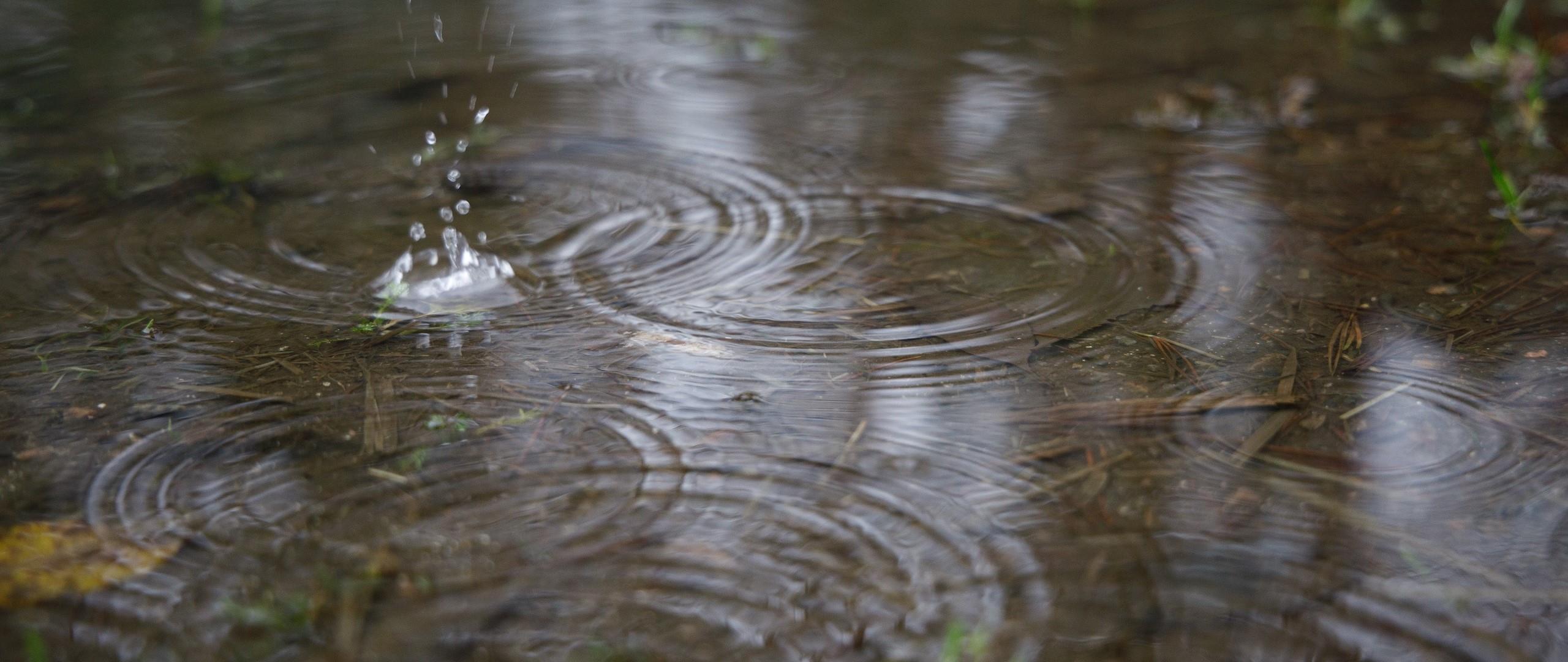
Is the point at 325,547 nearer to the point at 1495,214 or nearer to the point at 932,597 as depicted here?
the point at 932,597

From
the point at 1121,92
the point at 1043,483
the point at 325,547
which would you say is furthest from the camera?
the point at 1121,92

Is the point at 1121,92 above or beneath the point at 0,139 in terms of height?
above

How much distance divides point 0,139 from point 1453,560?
4016 millimetres

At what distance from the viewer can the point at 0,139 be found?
3439 millimetres

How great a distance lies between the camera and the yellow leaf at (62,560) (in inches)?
58.6

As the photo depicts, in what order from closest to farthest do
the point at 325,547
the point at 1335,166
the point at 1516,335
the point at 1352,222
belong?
the point at 325,547 → the point at 1516,335 → the point at 1352,222 → the point at 1335,166

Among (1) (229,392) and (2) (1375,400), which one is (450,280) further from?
(2) (1375,400)

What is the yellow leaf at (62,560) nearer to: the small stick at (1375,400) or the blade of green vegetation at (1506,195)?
the small stick at (1375,400)

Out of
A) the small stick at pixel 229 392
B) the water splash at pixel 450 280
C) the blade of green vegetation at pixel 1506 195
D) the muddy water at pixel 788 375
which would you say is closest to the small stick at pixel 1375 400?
the muddy water at pixel 788 375

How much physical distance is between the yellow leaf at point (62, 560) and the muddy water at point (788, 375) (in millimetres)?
27

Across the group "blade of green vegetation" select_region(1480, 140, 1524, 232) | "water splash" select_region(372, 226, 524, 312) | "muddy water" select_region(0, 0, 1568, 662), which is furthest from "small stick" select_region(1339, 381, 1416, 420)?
"water splash" select_region(372, 226, 524, 312)

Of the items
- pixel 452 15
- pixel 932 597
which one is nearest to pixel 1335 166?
pixel 932 597

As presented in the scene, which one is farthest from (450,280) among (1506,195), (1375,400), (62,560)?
(1506,195)

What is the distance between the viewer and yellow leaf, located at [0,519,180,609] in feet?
4.89
